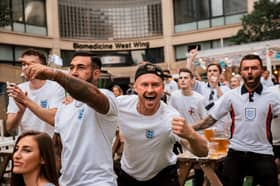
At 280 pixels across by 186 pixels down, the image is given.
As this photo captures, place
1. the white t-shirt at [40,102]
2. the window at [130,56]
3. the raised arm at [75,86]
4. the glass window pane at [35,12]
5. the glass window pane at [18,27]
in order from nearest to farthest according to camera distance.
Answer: the raised arm at [75,86] → the white t-shirt at [40,102] → the glass window pane at [18,27] → the glass window pane at [35,12] → the window at [130,56]

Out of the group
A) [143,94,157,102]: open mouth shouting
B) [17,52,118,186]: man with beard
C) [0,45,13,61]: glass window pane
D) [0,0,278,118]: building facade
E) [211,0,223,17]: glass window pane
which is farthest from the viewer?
[211,0,223,17]: glass window pane

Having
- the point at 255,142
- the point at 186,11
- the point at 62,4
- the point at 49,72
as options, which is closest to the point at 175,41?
the point at 186,11

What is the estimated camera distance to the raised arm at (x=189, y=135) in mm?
2785

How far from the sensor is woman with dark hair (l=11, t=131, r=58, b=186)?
9.36 feet

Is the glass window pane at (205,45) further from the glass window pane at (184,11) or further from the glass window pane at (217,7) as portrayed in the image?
the glass window pane at (184,11)

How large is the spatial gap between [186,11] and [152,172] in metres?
34.5

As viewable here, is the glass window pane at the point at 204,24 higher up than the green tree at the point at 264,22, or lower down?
higher up

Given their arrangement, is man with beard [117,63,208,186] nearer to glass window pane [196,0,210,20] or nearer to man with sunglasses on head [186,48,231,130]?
man with sunglasses on head [186,48,231,130]

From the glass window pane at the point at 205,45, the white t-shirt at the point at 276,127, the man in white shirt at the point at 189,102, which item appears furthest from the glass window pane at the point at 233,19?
the white t-shirt at the point at 276,127

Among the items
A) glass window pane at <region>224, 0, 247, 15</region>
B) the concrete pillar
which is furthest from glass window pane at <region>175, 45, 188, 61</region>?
glass window pane at <region>224, 0, 247, 15</region>

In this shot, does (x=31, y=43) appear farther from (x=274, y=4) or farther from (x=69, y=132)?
(x=69, y=132)

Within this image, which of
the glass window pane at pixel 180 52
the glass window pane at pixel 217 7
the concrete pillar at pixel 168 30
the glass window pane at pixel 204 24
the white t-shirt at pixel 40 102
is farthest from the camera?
the concrete pillar at pixel 168 30

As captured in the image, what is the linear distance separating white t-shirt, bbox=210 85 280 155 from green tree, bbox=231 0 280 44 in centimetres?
2329

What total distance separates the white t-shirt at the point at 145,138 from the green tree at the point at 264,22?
2463 cm
